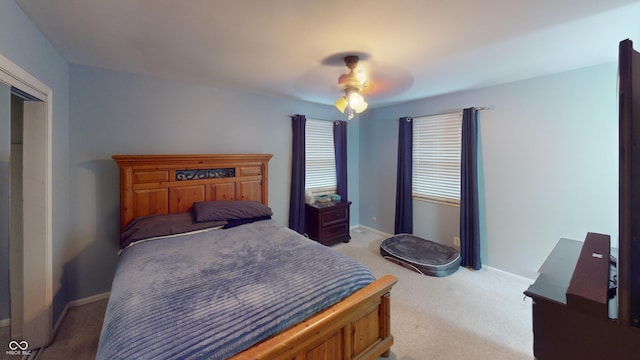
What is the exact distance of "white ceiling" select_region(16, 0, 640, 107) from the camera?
148 centimetres

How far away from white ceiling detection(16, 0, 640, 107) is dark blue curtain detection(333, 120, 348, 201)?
5.30ft

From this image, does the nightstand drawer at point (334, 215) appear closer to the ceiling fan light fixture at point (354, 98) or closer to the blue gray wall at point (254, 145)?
the blue gray wall at point (254, 145)

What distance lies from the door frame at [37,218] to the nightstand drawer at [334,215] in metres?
2.88

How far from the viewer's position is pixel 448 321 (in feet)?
7.24

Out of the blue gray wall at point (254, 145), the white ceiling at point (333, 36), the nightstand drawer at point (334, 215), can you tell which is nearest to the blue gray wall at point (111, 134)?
the blue gray wall at point (254, 145)

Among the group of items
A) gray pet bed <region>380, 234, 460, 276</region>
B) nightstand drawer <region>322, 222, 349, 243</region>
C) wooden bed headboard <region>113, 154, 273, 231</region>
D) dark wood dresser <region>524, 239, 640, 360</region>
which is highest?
wooden bed headboard <region>113, 154, 273, 231</region>

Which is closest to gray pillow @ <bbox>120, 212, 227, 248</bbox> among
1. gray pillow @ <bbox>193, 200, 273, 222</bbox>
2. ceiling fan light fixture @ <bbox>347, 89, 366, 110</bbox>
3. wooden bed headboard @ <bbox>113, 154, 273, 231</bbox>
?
gray pillow @ <bbox>193, 200, 273, 222</bbox>

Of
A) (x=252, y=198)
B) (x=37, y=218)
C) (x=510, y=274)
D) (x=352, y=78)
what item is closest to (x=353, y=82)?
(x=352, y=78)

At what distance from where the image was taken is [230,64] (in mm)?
2352

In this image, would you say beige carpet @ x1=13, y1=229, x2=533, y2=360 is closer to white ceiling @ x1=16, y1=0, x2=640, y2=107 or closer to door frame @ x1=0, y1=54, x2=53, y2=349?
door frame @ x1=0, y1=54, x2=53, y2=349

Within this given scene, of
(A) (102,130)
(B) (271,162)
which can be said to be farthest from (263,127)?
(A) (102,130)

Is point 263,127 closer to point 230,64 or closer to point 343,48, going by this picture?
point 230,64

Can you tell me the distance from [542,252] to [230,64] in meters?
3.89

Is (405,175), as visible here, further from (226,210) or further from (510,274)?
(226,210)
